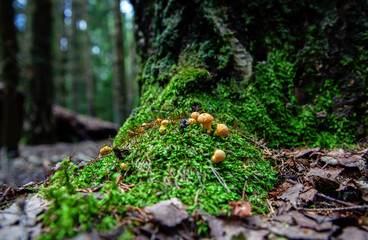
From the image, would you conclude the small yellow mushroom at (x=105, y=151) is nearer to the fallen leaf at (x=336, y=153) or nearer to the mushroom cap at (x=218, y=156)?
the mushroom cap at (x=218, y=156)

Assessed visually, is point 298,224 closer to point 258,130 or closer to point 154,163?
point 154,163

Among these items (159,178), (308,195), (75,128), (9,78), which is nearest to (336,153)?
(308,195)

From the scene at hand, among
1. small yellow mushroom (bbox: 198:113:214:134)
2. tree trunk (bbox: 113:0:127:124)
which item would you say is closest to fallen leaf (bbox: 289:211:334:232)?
small yellow mushroom (bbox: 198:113:214:134)

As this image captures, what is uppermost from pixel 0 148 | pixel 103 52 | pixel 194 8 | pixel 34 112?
pixel 103 52

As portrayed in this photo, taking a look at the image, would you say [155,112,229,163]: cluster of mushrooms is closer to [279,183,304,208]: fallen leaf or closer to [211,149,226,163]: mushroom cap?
[211,149,226,163]: mushroom cap

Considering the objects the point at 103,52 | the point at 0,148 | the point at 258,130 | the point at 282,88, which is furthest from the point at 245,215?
the point at 103,52

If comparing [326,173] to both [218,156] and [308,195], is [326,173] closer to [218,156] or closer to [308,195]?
[308,195]
